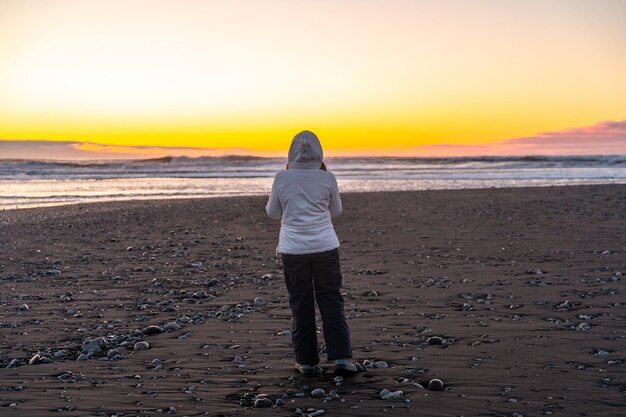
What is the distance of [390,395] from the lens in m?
5.51

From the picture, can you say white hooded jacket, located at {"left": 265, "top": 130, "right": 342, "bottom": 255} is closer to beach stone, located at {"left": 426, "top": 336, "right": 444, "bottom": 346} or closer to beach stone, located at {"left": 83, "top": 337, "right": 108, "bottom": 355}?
beach stone, located at {"left": 426, "top": 336, "right": 444, "bottom": 346}

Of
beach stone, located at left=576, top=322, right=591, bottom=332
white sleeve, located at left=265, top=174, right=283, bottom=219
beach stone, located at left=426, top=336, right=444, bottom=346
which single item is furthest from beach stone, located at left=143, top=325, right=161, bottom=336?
beach stone, located at left=576, top=322, right=591, bottom=332

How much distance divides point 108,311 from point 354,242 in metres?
7.44

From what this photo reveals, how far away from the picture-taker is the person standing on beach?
6.22 meters

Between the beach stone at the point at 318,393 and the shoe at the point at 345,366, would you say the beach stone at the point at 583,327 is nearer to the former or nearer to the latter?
the shoe at the point at 345,366

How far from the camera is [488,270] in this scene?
38.3 feet

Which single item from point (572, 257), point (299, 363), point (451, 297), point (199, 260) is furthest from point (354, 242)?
point (299, 363)

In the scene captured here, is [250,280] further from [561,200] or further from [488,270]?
[561,200]

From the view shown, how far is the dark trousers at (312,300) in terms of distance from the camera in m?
6.28

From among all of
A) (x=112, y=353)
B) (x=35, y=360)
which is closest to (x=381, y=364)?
(x=112, y=353)

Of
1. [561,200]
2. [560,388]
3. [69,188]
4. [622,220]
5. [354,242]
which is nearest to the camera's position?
[560,388]

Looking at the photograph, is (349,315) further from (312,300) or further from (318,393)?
(318,393)

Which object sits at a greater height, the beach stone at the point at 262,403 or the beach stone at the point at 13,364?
the beach stone at the point at 262,403

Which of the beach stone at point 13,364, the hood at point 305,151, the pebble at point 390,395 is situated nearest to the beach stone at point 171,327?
the beach stone at point 13,364
